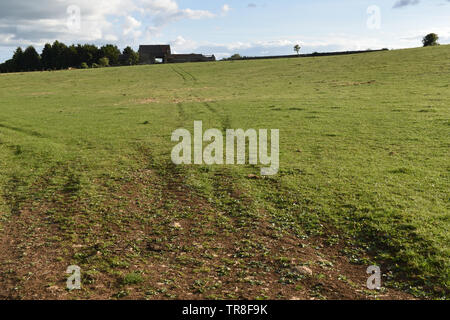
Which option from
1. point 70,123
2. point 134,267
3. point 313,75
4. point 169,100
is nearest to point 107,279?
point 134,267

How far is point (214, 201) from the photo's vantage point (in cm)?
1038

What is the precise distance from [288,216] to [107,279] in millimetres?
4673

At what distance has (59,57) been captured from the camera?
105 metres

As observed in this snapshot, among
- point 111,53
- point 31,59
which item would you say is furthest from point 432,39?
point 31,59

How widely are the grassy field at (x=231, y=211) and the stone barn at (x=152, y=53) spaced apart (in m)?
96.1

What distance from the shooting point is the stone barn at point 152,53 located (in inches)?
4469
